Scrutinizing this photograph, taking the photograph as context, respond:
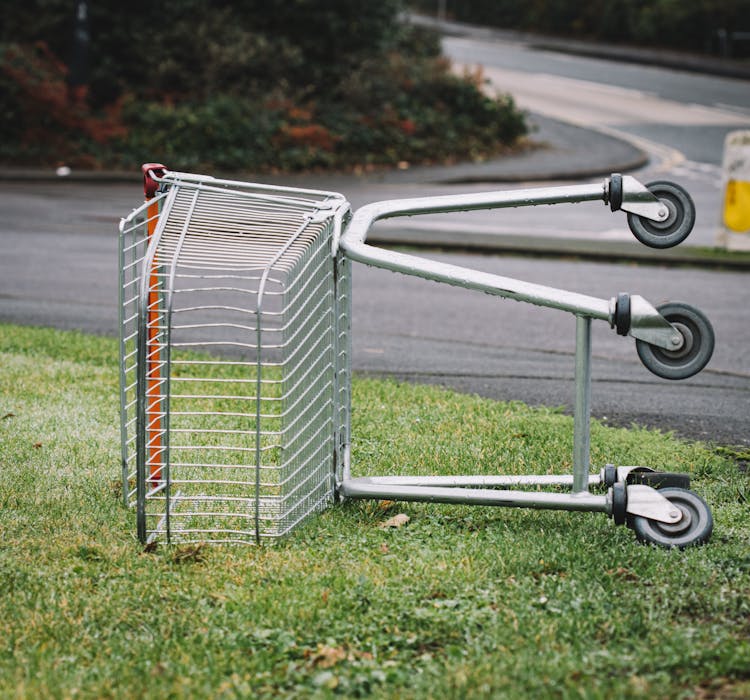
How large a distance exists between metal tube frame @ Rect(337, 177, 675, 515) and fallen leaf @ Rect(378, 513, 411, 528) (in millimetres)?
121

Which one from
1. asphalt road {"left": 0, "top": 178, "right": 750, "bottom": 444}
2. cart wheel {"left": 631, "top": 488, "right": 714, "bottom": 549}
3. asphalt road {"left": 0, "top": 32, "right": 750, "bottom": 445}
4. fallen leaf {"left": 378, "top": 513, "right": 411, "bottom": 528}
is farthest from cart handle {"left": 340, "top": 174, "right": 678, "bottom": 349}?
asphalt road {"left": 0, "top": 32, "right": 750, "bottom": 445}

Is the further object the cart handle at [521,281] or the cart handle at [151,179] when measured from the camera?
the cart handle at [151,179]

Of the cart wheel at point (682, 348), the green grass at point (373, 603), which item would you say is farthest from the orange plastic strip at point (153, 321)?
the cart wheel at point (682, 348)

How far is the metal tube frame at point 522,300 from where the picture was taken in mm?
3990

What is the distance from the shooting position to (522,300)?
12.8 feet

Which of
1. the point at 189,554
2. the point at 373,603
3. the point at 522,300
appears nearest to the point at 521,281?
the point at 522,300

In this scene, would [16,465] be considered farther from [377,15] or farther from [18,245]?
[377,15]

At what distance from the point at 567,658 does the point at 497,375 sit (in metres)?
4.36

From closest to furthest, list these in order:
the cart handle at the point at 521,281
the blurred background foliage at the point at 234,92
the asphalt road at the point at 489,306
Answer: the cart handle at the point at 521,281
the asphalt road at the point at 489,306
the blurred background foliage at the point at 234,92

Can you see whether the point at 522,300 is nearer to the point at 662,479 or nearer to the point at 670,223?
the point at 670,223

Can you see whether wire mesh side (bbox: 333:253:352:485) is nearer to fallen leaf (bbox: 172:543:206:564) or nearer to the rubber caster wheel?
fallen leaf (bbox: 172:543:206:564)

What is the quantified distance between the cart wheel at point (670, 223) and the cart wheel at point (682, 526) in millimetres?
949

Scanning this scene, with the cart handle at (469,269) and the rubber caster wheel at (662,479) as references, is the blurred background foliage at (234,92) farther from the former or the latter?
the rubber caster wheel at (662,479)

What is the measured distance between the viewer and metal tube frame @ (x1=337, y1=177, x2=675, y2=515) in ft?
13.1
